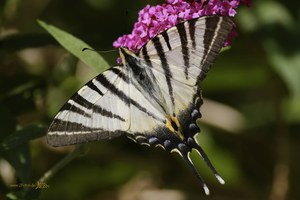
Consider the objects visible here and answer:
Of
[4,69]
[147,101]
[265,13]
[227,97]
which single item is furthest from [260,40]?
[4,69]

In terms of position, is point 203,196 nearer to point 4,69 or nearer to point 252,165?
point 252,165

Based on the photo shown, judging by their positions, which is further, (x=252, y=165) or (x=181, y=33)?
(x=252, y=165)

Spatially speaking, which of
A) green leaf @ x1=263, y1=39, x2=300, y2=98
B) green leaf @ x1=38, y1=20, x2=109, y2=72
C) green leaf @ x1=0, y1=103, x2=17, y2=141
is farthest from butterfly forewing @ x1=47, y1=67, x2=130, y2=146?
green leaf @ x1=263, y1=39, x2=300, y2=98

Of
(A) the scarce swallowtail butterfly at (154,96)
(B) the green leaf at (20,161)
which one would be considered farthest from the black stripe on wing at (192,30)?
(B) the green leaf at (20,161)

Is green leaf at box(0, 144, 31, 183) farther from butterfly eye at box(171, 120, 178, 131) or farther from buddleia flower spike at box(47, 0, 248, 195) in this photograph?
butterfly eye at box(171, 120, 178, 131)

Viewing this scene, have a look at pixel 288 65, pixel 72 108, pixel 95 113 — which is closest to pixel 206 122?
pixel 288 65
